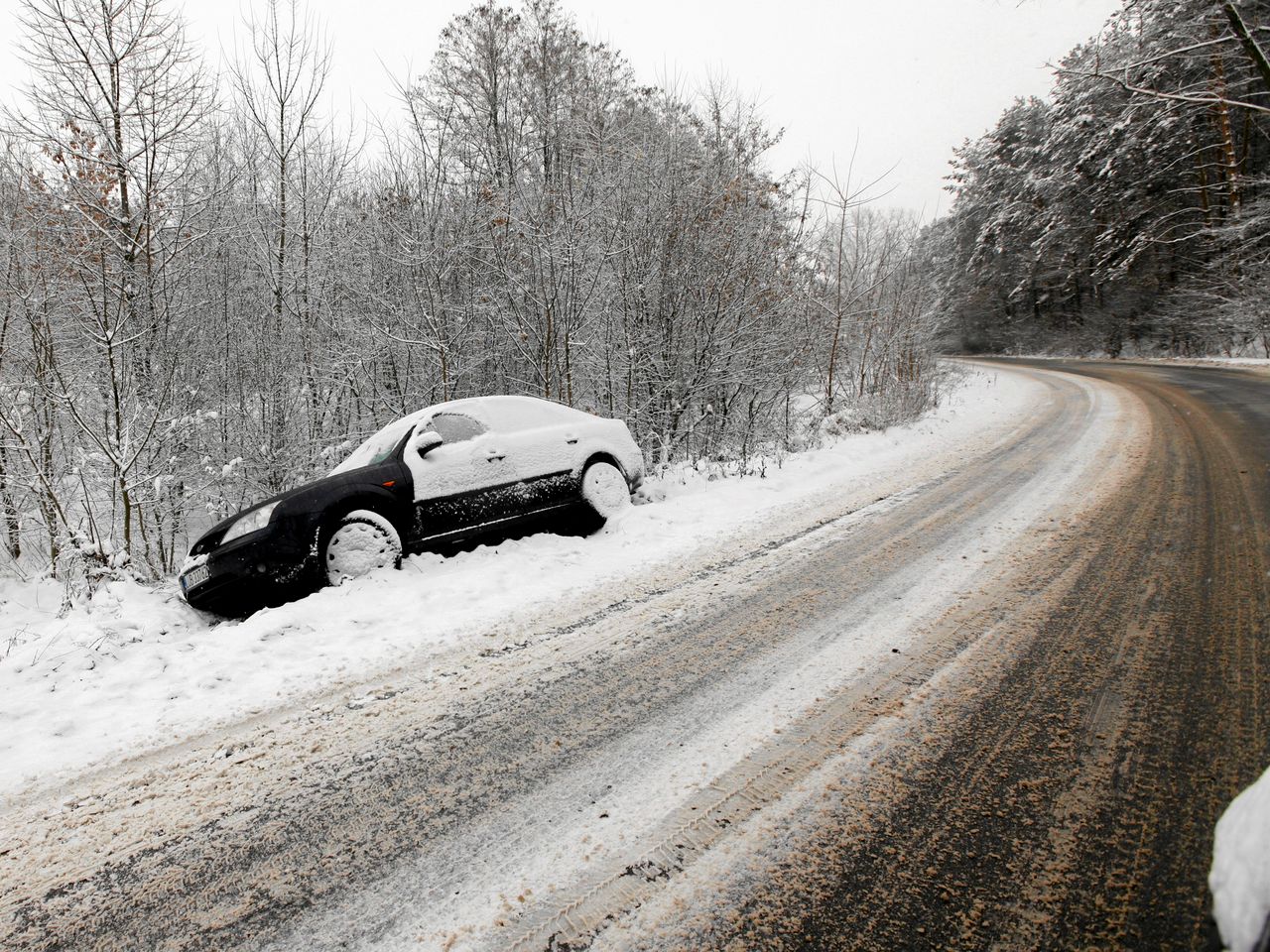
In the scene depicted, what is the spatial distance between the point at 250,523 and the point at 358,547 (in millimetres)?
871

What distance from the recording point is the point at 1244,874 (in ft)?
3.40

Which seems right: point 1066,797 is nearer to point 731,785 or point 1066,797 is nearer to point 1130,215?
point 731,785

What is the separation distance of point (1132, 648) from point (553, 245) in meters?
8.19

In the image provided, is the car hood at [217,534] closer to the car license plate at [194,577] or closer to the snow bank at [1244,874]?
the car license plate at [194,577]

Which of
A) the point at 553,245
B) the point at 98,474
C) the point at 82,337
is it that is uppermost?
the point at 553,245

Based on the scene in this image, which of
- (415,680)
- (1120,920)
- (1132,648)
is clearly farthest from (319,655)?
(1132,648)

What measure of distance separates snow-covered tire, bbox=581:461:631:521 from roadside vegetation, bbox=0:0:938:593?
3.20 metres

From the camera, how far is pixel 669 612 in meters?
3.93

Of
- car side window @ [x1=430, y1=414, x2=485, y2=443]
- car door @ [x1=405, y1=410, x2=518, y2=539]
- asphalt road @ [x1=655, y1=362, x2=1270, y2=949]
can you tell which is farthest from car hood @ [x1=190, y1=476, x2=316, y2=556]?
asphalt road @ [x1=655, y1=362, x2=1270, y2=949]

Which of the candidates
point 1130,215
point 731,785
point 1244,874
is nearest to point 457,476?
point 731,785

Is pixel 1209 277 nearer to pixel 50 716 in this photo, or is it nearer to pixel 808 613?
pixel 808 613

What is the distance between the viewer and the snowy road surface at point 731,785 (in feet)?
5.68

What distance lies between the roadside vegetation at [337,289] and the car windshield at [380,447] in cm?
249

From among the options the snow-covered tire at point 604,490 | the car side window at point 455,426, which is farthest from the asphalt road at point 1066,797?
the car side window at point 455,426
